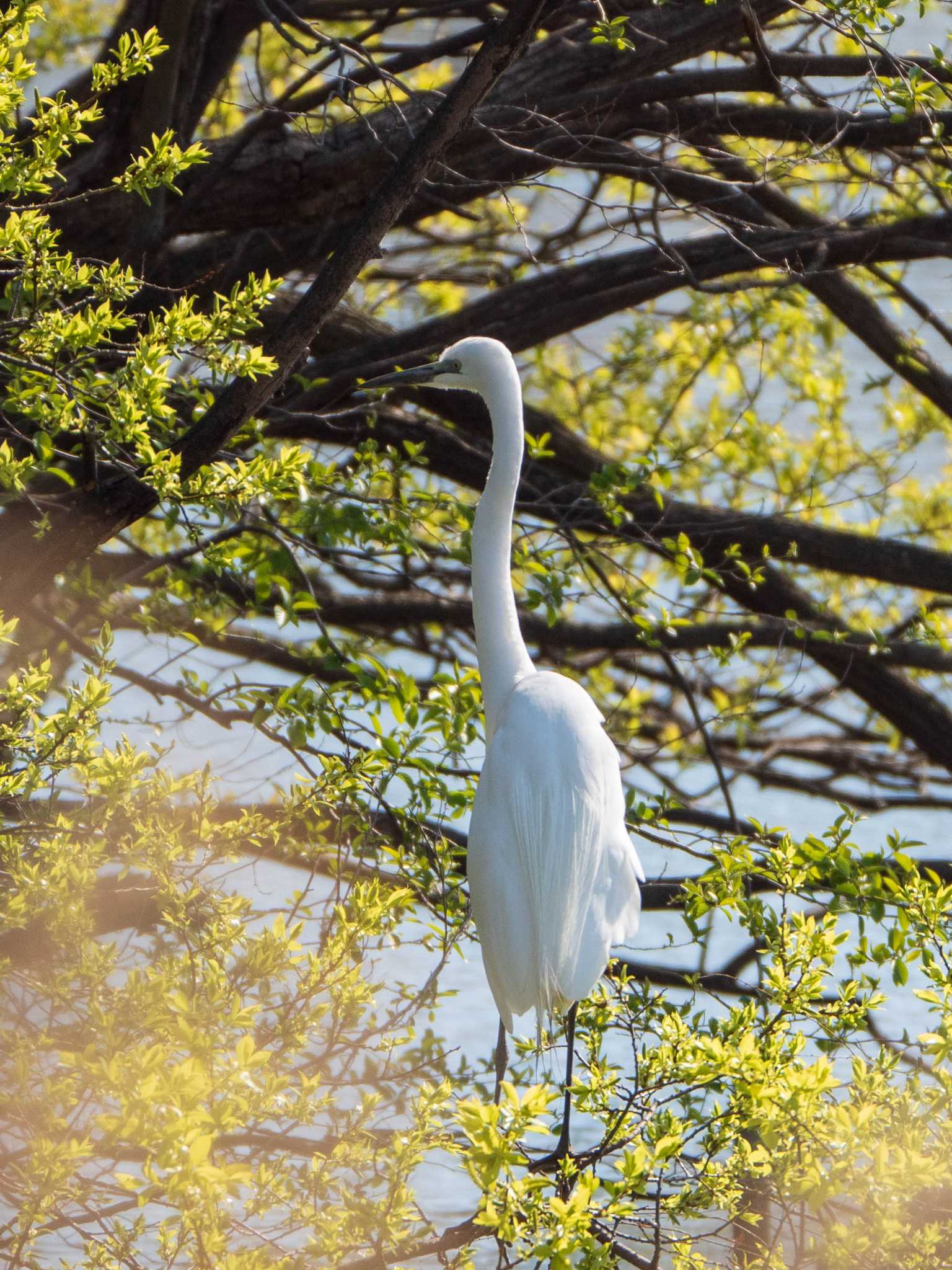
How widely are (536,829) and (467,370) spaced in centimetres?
81

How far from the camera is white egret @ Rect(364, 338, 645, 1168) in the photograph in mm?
2104

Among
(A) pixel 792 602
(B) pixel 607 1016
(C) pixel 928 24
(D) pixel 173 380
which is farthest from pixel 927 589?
(C) pixel 928 24

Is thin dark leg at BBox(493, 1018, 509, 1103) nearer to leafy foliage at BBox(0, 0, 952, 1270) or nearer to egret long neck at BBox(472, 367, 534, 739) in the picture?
leafy foliage at BBox(0, 0, 952, 1270)

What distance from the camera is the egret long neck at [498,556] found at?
240cm

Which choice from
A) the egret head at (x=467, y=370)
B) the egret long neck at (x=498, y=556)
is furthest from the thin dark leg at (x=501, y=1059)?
the egret head at (x=467, y=370)

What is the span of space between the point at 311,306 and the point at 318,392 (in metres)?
0.95

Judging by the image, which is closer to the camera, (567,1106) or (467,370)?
(567,1106)

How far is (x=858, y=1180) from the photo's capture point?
5.10ft

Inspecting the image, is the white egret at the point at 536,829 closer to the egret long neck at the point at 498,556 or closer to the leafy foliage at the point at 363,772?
the egret long neck at the point at 498,556

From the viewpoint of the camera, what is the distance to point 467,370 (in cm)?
244

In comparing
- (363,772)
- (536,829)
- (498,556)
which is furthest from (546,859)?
(498,556)

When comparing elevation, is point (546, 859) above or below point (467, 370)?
below

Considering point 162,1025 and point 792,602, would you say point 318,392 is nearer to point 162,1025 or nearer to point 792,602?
point 792,602

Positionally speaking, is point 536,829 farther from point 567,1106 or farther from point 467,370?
point 467,370
